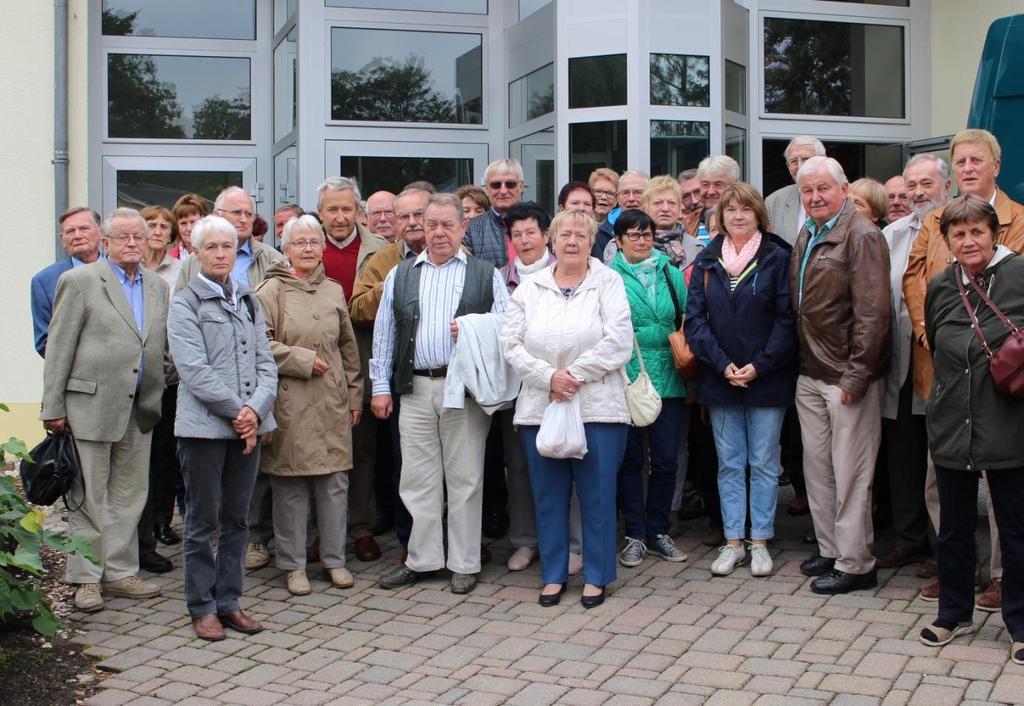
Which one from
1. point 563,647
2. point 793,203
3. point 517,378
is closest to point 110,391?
point 517,378

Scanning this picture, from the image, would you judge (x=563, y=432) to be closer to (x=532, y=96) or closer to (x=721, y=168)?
(x=721, y=168)

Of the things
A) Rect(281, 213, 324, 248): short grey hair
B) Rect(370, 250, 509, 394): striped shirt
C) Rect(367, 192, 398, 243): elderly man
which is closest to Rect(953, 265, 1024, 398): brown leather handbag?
Rect(370, 250, 509, 394): striped shirt

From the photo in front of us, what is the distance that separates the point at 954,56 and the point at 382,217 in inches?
284

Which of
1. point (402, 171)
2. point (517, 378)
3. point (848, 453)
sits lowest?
point (848, 453)

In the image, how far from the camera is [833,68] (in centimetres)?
1212

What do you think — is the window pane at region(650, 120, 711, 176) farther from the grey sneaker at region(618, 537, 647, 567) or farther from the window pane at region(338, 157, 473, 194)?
the grey sneaker at region(618, 537, 647, 567)

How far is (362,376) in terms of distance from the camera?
6.63 meters

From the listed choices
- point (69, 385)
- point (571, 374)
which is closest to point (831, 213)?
point (571, 374)

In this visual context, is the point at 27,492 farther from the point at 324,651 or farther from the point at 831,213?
the point at 831,213

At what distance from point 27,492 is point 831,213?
423 centimetres

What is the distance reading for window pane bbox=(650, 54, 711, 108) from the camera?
10.4 m

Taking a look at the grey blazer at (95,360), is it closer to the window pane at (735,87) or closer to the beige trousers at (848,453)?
the beige trousers at (848,453)

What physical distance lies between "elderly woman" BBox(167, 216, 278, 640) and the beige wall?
29.0 feet

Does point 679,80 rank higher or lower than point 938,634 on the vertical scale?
higher
